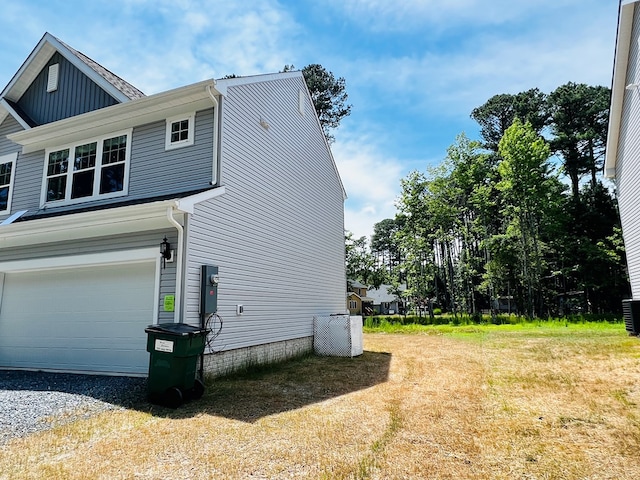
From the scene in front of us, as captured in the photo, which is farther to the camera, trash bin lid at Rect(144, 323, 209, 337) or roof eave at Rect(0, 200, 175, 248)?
roof eave at Rect(0, 200, 175, 248)

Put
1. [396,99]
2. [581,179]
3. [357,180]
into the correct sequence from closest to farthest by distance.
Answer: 1. [396,99]
2. [357,180]
3. [581,179]

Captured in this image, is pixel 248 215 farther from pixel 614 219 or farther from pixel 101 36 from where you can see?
pixel 614 219

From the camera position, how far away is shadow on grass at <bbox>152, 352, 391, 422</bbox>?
4.79 m

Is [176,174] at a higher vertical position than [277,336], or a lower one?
higher

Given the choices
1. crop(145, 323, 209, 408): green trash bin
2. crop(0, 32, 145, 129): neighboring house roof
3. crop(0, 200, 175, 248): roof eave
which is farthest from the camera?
crop(0, 32, 145, 129): neighboring house roof

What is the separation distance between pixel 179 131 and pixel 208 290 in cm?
354

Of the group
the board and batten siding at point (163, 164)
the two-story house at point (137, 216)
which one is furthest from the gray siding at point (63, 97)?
the board and batten siding at point (163, 164)

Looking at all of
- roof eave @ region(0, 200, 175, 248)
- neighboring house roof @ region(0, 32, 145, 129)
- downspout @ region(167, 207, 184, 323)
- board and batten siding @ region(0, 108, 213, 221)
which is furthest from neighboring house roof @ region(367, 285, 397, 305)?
downspout @ region(167, 207, 184, 323)

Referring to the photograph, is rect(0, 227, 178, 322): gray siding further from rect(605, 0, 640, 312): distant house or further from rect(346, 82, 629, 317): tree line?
rect(346, 82, 629, 317): tree line

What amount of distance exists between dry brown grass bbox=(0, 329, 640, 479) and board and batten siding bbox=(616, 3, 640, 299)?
6.67 metres

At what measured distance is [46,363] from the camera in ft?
24.3

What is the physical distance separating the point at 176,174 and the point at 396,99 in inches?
336

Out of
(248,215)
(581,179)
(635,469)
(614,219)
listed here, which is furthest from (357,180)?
(581,179)

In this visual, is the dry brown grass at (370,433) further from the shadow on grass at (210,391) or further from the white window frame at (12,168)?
the white window frame at (12,168)
